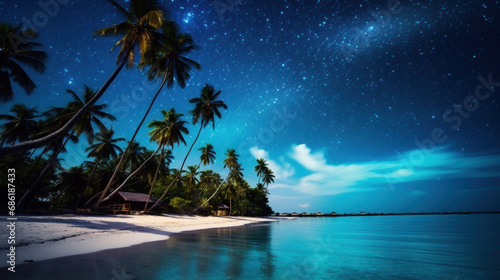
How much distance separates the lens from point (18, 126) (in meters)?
23.6

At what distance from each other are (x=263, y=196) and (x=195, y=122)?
Result: 121ft

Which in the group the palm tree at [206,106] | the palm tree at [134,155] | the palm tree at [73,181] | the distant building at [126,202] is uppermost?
the palm tree at [206,106]

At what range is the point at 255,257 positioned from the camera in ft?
26.0

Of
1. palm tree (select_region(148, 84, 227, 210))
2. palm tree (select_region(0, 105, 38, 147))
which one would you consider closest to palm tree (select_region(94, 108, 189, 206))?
palm tree (select_region(148, 84, 227, 210))

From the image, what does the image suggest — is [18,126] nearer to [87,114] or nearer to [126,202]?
[87,114]

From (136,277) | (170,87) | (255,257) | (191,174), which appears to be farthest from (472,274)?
(191,174)

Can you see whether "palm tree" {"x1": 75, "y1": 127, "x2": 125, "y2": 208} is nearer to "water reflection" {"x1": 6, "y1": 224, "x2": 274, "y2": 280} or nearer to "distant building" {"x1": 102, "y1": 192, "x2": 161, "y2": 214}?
"distant building" {"x1": 102, "y1": 192, "x2": 161, "y2": 214}

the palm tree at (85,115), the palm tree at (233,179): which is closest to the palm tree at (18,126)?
the palm tree at (85,115)

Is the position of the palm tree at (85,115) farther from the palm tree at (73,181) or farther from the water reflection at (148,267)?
the water reflection at (148,267)

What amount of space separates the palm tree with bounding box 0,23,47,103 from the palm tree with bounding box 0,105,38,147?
9.14m

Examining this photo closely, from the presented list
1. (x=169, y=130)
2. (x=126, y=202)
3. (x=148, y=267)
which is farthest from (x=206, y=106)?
(x=148, y=267)

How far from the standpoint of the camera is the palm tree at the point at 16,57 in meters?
15.6

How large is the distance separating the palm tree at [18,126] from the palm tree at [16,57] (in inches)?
360

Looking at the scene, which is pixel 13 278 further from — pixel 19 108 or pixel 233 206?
pixel 233 206
